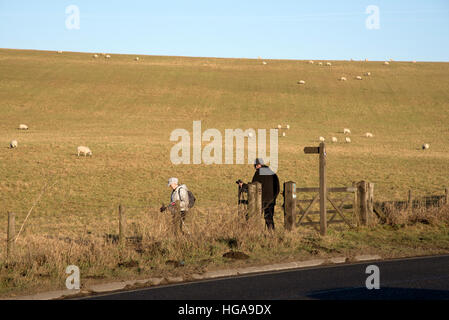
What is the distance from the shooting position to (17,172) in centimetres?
3288

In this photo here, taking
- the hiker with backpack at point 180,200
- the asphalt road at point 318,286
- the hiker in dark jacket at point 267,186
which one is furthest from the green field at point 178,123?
the asphalt road at point 318,286

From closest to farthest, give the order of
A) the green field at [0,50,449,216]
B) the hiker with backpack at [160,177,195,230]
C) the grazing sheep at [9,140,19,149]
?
the hiker with backpack at [160,177,195,230], the green field at [0,50,449,216], the grazing sheep at [9,140,19,149]

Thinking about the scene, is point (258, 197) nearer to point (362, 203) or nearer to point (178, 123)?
point (362, 203)

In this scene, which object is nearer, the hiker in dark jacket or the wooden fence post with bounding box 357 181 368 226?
the hiker in dark jacket

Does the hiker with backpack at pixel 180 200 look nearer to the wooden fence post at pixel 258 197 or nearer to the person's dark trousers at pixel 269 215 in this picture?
the wooden fence post at pixel 258 197

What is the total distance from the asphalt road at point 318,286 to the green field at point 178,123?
414 cm

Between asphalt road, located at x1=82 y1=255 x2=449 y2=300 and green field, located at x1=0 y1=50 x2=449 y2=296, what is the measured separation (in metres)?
4.14

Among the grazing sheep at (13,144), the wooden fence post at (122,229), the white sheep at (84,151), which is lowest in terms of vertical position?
the wooden fence post at (122,229)

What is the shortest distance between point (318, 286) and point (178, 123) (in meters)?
53.7

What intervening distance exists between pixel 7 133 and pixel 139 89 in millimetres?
27966

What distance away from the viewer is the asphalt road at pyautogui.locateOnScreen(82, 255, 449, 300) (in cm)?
859

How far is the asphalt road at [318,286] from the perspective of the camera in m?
8.59

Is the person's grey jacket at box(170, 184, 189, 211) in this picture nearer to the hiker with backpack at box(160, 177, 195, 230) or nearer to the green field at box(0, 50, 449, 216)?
the hiker with backpack at box(160, 177, 195, 230)

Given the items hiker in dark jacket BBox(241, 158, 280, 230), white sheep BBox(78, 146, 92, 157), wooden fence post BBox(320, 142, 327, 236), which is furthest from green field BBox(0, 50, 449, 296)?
wooden fence post BBox(320, 142, 327, 236)
